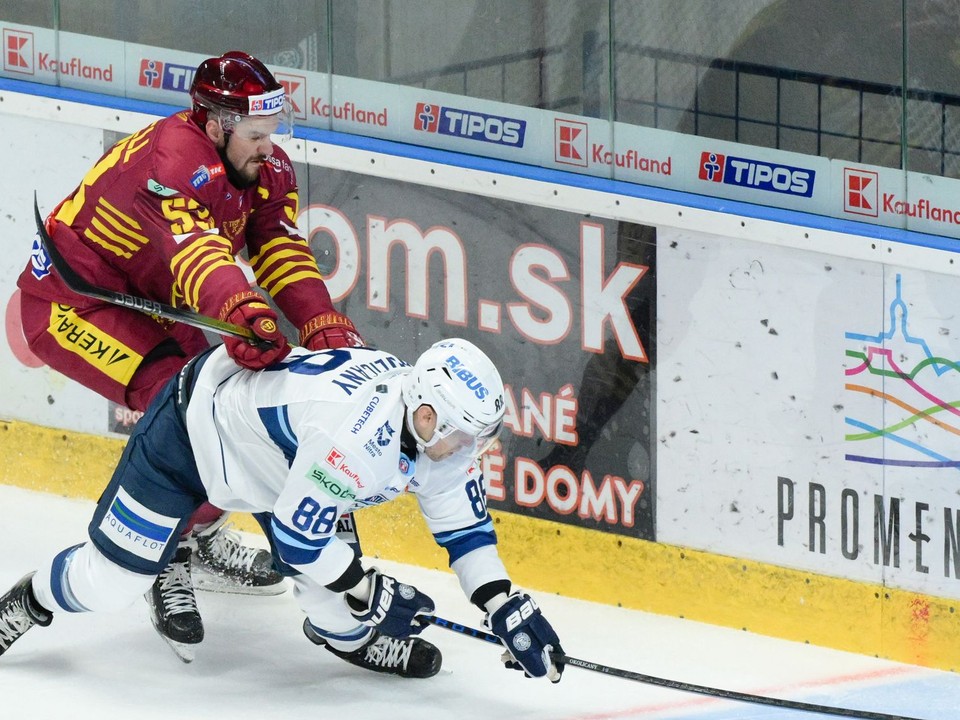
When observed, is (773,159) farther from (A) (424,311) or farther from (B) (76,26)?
(B) (76,26)

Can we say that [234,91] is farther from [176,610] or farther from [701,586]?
[701,586]

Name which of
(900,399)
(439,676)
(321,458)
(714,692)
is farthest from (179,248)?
(900,399)

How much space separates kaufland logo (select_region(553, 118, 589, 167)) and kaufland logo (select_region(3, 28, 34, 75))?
1.97 meters

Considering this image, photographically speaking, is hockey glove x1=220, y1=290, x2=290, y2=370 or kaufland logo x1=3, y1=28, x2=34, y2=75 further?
kaufland logo x1=3, y1=28, x2=34, y2=75

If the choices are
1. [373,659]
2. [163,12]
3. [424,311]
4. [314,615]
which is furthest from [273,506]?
[163,12]

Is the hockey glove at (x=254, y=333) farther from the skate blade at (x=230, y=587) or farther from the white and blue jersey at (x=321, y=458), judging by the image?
the skate blade at (x=230, y=587)

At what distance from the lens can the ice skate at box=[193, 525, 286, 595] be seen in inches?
200

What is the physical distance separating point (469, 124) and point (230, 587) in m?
1.48

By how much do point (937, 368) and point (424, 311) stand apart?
5.09ft

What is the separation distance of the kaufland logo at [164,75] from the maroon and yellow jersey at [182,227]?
1.17m

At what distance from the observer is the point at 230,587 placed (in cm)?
509

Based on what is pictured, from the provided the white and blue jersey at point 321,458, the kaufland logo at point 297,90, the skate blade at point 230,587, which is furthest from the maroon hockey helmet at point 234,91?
the skate blade at point 230,587

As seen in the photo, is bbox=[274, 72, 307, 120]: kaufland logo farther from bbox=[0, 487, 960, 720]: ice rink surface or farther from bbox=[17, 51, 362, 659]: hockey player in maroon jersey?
bbox=[0, 487, 960, 720]: ice rink surface

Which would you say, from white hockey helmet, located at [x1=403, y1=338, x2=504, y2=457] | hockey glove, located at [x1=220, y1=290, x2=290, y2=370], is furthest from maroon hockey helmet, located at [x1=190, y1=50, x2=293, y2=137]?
white hockey helmet, located at [x1=403, y1=338, x2=504, y2=457]
